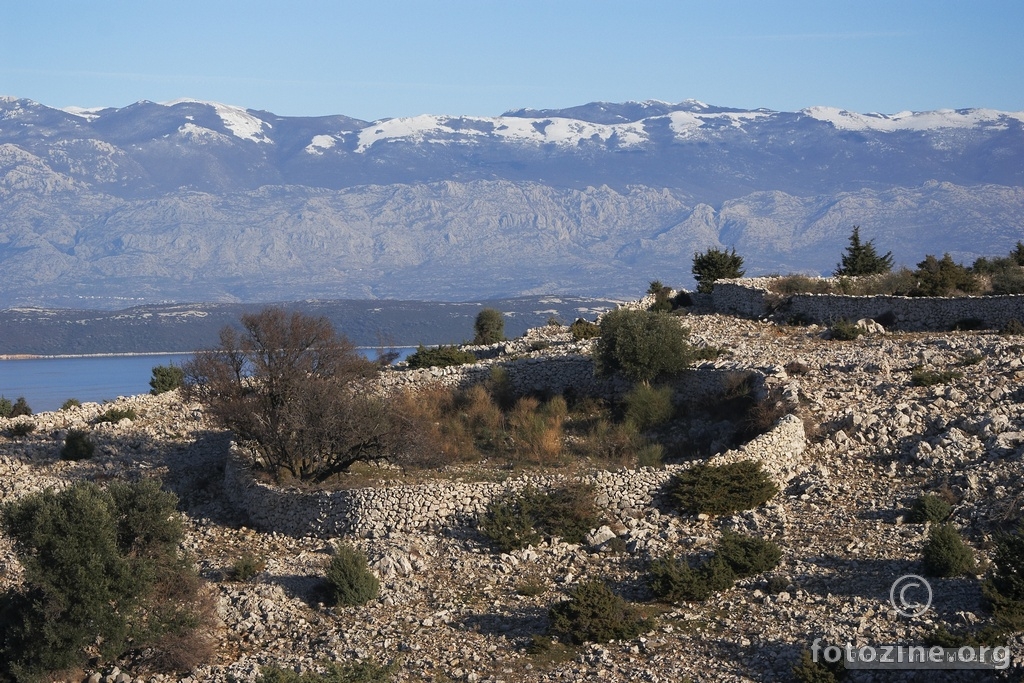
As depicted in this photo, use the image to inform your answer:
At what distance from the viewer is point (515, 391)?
95.6 feet

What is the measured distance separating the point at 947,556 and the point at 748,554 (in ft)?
8.60

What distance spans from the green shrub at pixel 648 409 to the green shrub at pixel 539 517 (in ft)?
20.9

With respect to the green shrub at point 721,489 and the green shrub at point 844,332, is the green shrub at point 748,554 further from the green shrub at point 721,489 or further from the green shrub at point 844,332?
the green shrub at point 844,332

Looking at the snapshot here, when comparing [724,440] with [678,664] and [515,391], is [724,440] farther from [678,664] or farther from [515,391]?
[678,664]

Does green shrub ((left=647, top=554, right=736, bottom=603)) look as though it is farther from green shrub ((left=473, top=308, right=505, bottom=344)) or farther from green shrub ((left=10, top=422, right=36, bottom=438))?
green shrub ((left=473, top=308, right=505, bottom=344))

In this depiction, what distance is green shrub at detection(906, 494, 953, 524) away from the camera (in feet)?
58.4

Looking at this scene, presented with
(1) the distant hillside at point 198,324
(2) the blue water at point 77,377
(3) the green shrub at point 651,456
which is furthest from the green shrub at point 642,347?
(1) the distant hillside at point 198,324

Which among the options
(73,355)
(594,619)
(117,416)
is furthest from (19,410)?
(73,355)

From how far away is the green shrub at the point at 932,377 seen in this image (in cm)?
2416

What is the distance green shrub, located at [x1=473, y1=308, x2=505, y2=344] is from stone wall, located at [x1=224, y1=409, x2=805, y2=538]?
60.4 ft

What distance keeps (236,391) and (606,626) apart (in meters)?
10.9

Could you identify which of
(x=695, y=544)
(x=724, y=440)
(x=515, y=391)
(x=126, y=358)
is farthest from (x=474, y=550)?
(x=126, y=358)

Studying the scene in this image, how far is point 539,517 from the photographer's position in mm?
19047

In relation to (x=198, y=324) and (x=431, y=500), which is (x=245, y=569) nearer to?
(x=431, y=500)
